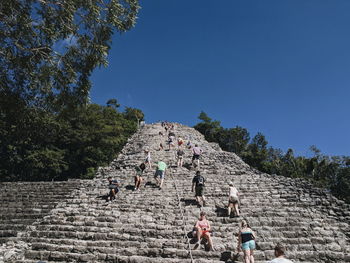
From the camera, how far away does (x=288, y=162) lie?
3428 centimetres

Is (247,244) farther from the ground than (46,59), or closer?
closer

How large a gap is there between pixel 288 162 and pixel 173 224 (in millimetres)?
30863

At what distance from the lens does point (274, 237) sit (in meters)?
6.71

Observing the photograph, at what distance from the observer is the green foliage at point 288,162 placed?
101ft

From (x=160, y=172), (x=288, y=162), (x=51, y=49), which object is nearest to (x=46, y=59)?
(x=51, y=49)

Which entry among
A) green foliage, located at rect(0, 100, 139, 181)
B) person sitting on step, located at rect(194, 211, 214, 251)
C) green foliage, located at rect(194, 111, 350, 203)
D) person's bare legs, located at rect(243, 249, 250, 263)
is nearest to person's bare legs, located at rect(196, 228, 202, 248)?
person sitting on step, located at rect(194, 211, 214, 251)

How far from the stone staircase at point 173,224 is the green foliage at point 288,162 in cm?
2040

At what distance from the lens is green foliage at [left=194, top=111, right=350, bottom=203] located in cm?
3091

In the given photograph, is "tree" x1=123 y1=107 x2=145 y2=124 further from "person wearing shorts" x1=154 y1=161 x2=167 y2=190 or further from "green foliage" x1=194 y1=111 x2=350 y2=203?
"person wearing shorts" x1=154 y1=161 x2=167 y2=190

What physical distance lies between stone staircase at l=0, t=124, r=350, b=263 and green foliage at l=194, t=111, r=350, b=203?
2040 centimetres

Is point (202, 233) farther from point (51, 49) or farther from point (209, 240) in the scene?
point (51, 49)

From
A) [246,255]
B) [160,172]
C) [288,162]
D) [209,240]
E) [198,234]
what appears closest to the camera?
[246,255]

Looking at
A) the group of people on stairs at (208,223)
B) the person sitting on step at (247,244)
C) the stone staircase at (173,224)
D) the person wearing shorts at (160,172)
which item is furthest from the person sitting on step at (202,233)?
the person wearing shorts at (160,172)

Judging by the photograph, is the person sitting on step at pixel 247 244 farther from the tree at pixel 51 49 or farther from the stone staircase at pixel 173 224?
the tree at pixel 51 49
